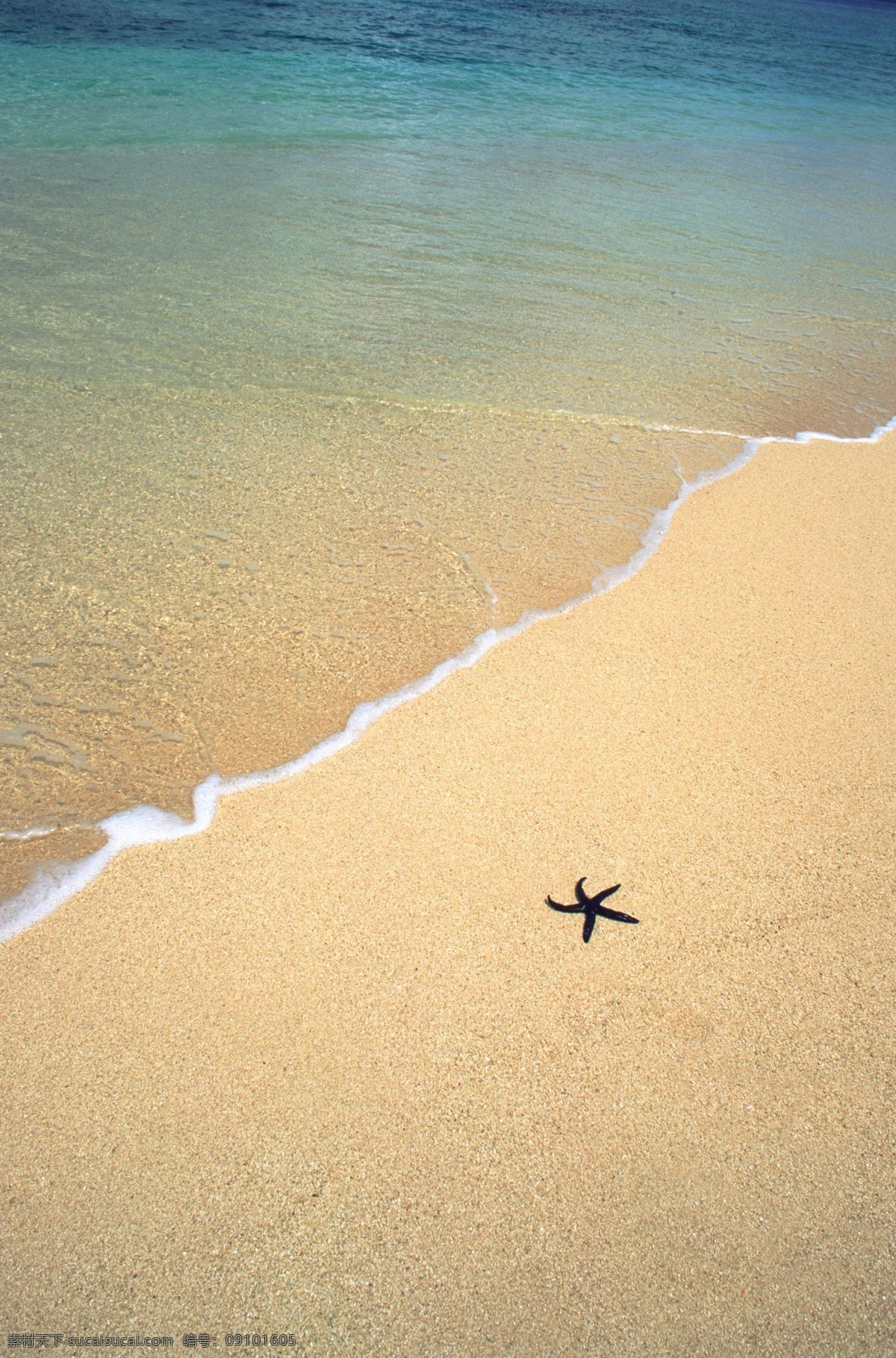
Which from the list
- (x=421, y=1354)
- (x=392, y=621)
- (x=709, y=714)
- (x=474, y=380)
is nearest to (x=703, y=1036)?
(x=421, y=1354)

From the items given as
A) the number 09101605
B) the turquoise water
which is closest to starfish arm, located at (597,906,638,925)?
the number 09101605

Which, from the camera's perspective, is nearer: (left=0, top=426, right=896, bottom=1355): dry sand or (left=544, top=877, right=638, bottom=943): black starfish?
(left=0, top=426, right=896, bottom=1355): dry sand

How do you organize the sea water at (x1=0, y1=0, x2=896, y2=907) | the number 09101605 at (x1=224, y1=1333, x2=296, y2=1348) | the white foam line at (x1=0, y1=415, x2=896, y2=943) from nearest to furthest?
the number 09101605 at (x1=224, y1=1333, x2=296, y2=1348), the white foam line at (x1=0, y1=415, x2=896, y2=943), the sea water at (x1=0, y1=0, x2=896, y2=907)

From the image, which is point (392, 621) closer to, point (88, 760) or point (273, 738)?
point (273, 738)

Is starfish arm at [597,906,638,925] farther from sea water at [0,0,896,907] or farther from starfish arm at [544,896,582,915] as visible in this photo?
sea water at [0,0,896,907]

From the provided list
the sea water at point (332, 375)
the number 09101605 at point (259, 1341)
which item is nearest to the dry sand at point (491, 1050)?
the number 09101605 at point (259, 1341)

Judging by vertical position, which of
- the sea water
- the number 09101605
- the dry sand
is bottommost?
the number 09101605

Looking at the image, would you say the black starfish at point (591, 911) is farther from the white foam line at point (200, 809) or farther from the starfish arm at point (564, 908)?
the white foam line at point (200, 809)
